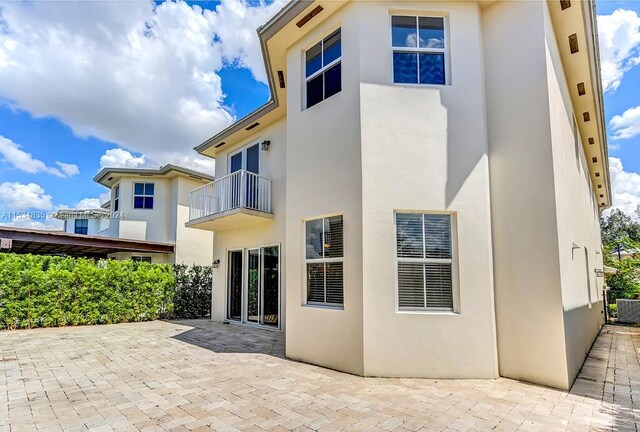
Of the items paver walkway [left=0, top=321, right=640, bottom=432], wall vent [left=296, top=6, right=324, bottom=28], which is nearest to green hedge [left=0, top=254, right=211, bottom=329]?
paver walkway [left=0, top=321, right=640, bottom=432]

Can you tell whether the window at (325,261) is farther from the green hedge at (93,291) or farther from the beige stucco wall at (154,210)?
the beige stucco wall at (154,210)

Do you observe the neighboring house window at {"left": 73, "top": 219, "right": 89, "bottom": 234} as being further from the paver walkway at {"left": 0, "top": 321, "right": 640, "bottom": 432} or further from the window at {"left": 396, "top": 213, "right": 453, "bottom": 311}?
the window at {"left": 396, "top": 213, "right": 453, "bottom": 311}

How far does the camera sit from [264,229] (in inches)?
420

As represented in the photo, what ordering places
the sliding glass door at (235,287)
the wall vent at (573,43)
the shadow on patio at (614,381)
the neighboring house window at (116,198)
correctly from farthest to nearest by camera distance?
1. the neighboring house window at (116,198)
2. the sliding glass door at (235,287)
3. the wall vent at (573,43)
4. the shadow on patio at (614,381)

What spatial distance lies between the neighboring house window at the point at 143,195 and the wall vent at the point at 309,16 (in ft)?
43.0

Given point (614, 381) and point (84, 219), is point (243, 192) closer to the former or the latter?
point (614, 381)

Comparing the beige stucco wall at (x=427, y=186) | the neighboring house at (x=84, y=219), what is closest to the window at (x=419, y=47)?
the beige stucco wall at (x=427, y=186)

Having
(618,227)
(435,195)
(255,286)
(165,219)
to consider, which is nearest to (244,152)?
(255,286)

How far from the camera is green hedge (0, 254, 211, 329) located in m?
10.1

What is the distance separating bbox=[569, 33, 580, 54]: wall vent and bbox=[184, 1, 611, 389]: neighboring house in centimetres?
5

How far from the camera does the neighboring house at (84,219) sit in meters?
22.5

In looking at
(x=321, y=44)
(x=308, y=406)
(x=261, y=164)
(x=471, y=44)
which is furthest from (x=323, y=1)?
(x=308, y=406)

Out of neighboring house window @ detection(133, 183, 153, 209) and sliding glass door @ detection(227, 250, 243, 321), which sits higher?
neighboring house window @ detection(133, 183, 153, 209)

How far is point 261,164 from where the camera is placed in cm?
1122
